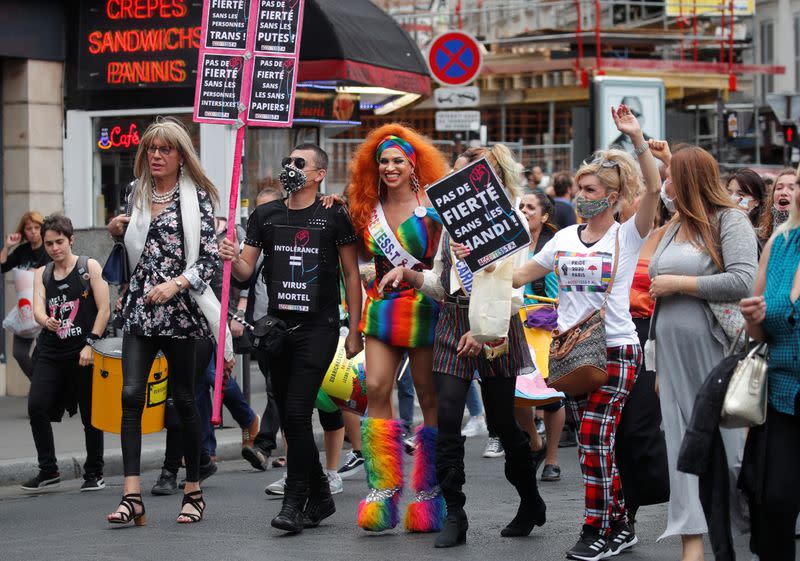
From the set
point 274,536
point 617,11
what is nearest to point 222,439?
point 274,536

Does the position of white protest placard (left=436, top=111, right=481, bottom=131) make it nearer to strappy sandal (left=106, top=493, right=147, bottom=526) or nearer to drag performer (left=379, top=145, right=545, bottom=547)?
drag performer (left=379, top=145, right=545, bottom=547)

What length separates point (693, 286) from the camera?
5.96 m

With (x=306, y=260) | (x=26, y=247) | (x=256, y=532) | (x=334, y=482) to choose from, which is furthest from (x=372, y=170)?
(x=26, y=247)

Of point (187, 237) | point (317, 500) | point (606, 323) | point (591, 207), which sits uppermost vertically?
point (591, 207)

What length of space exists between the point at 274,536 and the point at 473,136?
13.5m

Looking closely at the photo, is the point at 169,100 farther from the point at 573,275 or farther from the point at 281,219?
the point at 573,275

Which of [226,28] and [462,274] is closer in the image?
[462,274]

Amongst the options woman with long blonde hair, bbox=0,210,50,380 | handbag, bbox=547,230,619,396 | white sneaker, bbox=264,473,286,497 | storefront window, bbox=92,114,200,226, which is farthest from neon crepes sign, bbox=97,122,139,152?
handbag, bbox=547,230,619,396

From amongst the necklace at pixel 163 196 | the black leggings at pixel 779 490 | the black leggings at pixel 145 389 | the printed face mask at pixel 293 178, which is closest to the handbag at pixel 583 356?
the black leggings at pixel 779 490

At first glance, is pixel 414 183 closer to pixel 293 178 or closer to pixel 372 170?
pixel 372 170

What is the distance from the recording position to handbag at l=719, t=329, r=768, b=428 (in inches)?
200

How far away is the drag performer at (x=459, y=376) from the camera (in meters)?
6.82

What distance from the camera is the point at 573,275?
6703mm

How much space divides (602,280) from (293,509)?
191 centimetres
